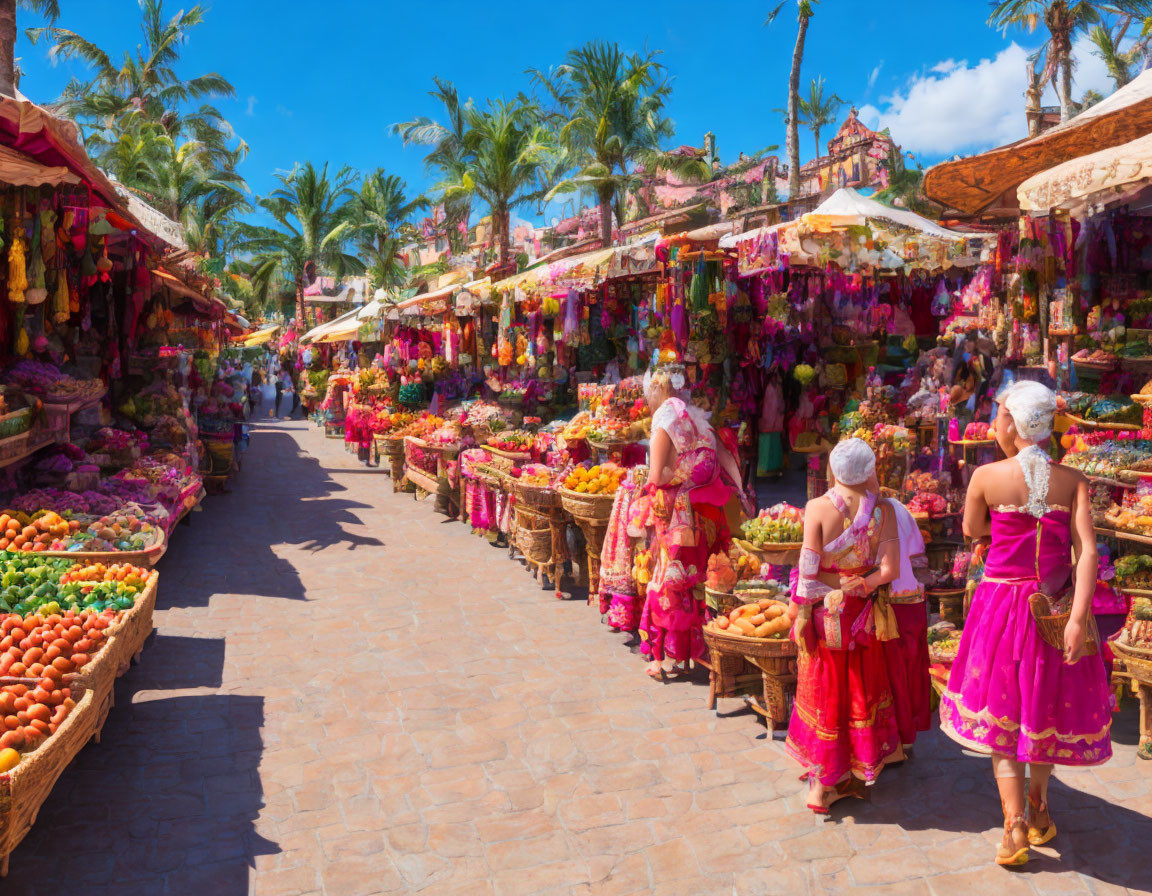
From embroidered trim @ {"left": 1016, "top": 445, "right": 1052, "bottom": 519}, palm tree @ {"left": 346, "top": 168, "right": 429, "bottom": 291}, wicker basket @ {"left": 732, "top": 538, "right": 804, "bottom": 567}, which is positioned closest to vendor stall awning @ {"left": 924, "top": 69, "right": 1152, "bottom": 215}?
wicker basket @ {"left": 732, "top": 538, "right": 804, "bottom": 567}

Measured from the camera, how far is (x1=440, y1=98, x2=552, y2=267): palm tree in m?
25.3

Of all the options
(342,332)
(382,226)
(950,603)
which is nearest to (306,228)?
(382,226)

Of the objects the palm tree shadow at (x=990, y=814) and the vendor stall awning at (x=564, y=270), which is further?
the vendor stall awning at (x=564, y=270)

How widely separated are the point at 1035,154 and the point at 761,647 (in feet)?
14.8

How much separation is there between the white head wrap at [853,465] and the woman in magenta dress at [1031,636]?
487 mm

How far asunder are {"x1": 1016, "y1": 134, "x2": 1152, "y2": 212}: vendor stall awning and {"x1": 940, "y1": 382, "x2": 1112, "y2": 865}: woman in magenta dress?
2.04m

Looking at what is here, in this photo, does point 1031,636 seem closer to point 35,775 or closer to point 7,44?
point 35,775

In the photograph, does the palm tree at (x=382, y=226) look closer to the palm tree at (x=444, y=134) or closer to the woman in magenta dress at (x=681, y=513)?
the palm tree at (x=444, y=134)

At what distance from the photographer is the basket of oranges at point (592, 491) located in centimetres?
710

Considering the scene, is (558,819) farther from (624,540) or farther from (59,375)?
(59,375)

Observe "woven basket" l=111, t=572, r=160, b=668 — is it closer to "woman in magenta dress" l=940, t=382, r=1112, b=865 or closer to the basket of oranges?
the basket of oranges

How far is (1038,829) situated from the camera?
363 centimetres

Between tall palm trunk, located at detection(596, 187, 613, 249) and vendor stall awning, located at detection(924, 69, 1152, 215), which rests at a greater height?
tall palm trunk, located at detection(596, 187, 613, 249)

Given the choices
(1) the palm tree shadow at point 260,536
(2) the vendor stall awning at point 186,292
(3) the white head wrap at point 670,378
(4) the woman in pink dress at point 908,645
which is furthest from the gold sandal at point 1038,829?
(2) the vendor stall awning at point 186,292
